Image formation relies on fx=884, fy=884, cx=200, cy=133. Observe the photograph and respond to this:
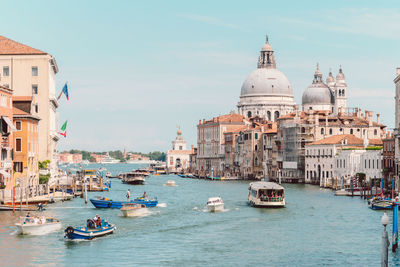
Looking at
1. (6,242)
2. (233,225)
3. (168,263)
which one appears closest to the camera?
(168,263)

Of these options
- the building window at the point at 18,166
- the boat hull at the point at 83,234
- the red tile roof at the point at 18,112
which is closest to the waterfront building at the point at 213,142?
the red tile roof at the point at 18,112

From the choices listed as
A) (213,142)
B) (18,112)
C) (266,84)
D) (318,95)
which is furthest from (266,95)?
(18,112)

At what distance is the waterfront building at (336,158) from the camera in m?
82.4

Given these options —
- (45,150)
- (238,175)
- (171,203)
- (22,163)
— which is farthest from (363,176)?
(238,175)

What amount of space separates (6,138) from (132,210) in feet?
28.5

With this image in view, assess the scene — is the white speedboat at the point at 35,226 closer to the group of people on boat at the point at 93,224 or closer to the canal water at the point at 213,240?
the canal water at the point at 213,240

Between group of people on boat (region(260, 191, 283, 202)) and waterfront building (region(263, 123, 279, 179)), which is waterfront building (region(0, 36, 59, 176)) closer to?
group of people on boat (region(260, 191, 283, 202))

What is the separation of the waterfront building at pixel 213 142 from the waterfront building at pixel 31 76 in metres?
77.7

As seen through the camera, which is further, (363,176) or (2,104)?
(363,176)

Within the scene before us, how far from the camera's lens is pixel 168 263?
31766 mm

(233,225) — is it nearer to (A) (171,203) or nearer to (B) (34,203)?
(B) (34,203)

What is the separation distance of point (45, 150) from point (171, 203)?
1184 centimetres

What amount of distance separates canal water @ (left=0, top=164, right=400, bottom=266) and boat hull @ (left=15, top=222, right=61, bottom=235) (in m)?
0.39

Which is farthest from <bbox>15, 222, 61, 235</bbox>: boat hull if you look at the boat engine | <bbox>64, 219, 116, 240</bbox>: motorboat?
the boat engine
